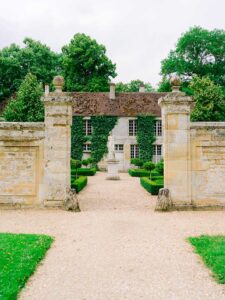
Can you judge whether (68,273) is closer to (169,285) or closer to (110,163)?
(169,285)

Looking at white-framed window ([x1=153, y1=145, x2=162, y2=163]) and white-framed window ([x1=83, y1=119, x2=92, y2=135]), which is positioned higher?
white-framed window ([x1=83, y1=119, x2=92, y2=135])

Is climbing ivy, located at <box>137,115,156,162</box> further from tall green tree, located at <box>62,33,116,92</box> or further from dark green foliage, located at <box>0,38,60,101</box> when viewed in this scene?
dark green foliage, located at <box>0,38,60,101</box>

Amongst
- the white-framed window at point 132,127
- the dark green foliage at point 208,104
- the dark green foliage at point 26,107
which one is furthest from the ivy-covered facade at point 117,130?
the dark green foliage at point 26,107

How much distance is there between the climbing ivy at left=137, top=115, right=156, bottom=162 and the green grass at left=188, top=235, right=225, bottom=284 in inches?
1066

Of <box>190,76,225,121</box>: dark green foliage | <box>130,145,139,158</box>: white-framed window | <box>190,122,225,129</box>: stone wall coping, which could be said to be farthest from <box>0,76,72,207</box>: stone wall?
<box>130,145,139,158</box>: white-framed window

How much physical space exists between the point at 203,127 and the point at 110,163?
13389mm

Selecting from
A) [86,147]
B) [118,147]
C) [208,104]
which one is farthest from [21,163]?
[118,147]

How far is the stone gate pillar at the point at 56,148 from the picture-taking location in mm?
10055

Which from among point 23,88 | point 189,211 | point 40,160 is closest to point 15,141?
point 40,160

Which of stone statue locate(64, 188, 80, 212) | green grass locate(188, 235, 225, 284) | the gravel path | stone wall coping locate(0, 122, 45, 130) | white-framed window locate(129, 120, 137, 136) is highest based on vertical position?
Answer: white-framed window locate(129, 120, 137, 136)

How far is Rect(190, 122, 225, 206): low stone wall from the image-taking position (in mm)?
10109

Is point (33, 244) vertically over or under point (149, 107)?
under

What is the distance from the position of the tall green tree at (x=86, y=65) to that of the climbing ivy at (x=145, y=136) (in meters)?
8.24

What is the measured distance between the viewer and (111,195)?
46.1ft
